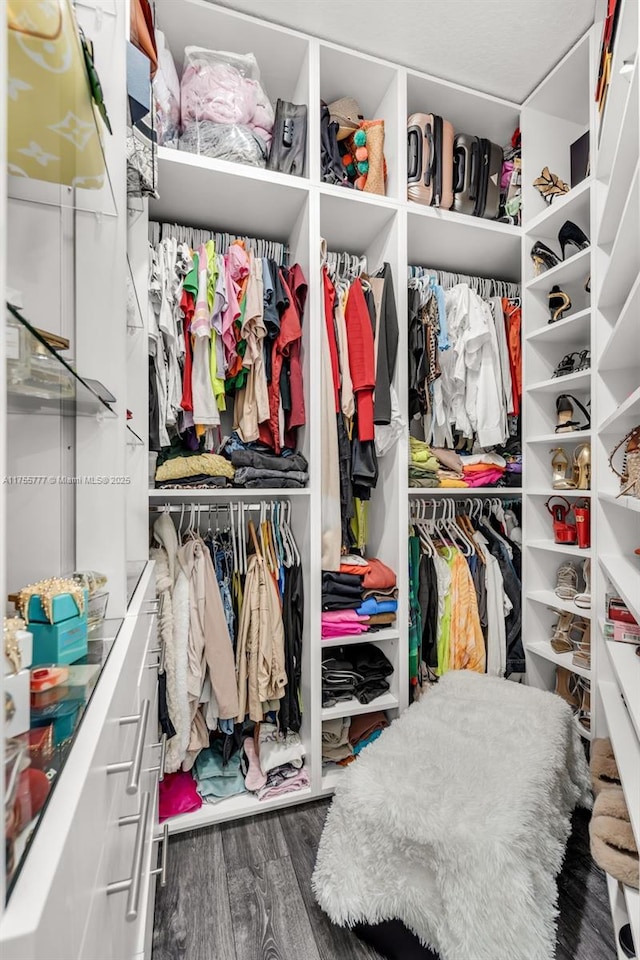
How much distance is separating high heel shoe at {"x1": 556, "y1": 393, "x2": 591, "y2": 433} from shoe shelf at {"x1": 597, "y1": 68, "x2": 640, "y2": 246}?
604mm

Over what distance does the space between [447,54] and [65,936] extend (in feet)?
8.49

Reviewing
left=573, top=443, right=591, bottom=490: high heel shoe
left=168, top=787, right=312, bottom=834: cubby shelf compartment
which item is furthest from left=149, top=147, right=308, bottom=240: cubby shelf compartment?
left=168, top=787, right=312, bottom=834: cubby shelf compartment

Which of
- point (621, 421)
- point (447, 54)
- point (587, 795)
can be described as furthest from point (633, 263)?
point (587, 795)

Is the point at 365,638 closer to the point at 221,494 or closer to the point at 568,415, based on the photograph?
the point at 221,494

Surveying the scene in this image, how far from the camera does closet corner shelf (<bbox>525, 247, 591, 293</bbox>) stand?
1.78 m

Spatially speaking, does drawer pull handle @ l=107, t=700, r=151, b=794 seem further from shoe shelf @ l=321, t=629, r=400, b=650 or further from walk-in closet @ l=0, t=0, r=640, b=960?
shoe shelf @ l=321, t=629, r=400, b=650

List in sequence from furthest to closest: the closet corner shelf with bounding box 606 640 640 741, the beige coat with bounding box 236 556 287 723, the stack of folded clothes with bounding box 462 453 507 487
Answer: the stack of folded clothes with bounding box 462 453 507 487 < the beige coat with bounding box 236 556 287 723 < the closet corner shelf with bounding box 606 640 640 741

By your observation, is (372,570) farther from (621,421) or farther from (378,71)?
(378,71)

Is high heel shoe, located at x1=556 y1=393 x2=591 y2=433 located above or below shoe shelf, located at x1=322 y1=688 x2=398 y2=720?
above

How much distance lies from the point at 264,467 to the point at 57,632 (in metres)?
1.23

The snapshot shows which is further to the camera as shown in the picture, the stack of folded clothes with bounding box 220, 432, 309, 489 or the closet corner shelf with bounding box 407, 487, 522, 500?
the closet corner shelf with bounding box 407, 487, 522, 500

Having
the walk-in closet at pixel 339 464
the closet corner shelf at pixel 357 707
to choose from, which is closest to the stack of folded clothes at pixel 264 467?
the walk-in closet at pixel 339 464

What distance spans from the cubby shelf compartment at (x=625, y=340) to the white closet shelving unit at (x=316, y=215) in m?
0.73

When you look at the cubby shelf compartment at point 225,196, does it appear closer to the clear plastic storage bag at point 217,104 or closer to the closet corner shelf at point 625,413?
the clear plastic storage bag at point 217,104
